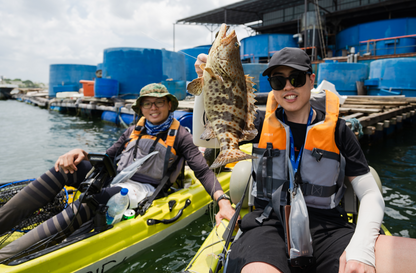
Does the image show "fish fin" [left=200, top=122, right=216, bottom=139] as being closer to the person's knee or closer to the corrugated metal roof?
the person's knee

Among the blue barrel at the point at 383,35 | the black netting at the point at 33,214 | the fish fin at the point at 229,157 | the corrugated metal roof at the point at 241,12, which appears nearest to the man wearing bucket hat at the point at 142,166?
the black netting at the point at 33,214

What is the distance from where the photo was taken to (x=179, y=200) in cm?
429

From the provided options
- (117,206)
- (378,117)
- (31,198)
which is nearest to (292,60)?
(117,206)

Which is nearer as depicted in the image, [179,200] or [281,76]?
[281,76]

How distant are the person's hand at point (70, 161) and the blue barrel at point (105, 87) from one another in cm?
1674

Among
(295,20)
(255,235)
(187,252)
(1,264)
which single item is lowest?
(187,252)

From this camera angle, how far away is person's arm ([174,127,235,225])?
3.24 m

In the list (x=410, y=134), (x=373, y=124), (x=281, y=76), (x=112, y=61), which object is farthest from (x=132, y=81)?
(x=281, y=76)

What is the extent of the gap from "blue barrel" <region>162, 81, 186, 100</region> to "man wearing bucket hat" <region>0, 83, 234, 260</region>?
12309 millimetres

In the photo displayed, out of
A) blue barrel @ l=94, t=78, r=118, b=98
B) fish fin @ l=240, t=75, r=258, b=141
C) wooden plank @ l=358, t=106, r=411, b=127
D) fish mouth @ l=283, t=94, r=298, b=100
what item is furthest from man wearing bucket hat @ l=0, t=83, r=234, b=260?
blue barrel @ l=94, t=78, r=118, b=98

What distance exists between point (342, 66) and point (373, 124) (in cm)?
902

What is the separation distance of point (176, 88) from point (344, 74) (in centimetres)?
1096

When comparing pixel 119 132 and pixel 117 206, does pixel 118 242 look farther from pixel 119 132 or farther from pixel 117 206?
pixel 119 132

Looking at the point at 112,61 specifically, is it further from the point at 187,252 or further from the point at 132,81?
the point at 187,252
